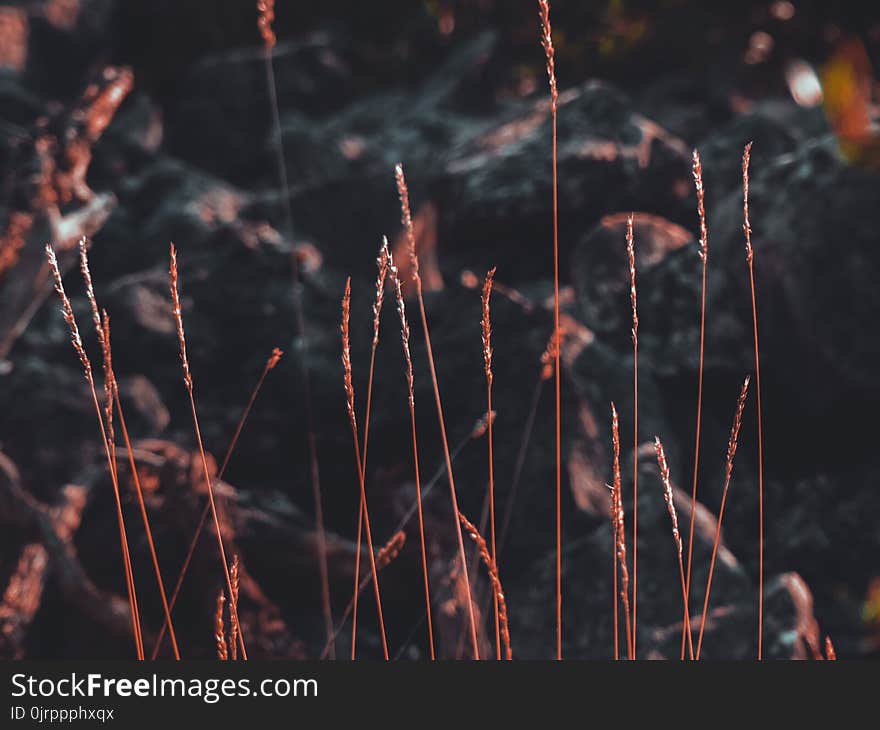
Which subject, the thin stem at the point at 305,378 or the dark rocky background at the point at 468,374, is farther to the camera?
the dark rocky background at the point at 468,374

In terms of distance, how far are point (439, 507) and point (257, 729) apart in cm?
158

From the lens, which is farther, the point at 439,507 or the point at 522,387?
the point at 522,387

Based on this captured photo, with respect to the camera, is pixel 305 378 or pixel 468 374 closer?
pixel 305 378

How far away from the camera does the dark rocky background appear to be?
9.84ft

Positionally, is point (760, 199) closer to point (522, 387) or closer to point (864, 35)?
point (522, 387)

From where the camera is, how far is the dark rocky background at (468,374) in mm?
2998

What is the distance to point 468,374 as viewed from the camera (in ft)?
11.8

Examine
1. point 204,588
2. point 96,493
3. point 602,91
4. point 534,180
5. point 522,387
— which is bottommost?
point 204,588

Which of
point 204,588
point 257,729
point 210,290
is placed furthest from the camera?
point 210,290

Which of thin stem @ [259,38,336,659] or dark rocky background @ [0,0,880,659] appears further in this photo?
dark rocky background @ [0,0,880,659]

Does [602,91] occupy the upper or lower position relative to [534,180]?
upper

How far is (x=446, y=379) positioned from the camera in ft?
11.8

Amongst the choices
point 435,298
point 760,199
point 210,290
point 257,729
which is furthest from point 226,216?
point 257,729

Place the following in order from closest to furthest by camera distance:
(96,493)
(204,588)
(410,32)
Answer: (204,588) → (96,493) → (410,32)
